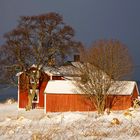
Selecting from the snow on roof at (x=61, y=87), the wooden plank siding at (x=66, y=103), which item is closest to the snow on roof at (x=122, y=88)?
the wooden plank siding at (x=66, y=103)

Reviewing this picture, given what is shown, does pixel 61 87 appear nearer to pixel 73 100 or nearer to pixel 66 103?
pixel 66 103

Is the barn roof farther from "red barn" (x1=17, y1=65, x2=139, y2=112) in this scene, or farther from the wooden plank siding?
the wooden plank siding

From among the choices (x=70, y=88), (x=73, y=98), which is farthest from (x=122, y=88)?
(x=70, y=88)

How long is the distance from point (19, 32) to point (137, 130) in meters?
37.1

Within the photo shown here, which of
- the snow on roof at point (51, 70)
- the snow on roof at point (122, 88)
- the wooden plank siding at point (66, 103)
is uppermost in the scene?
the snow on roof at point (51, 70)

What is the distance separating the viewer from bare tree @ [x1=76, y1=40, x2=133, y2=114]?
118 feet

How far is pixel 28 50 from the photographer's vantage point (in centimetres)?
4794

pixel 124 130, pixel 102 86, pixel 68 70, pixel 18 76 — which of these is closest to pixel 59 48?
pixel 68 70

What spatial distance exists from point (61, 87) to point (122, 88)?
6.87 metres

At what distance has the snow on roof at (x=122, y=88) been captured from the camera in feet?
128

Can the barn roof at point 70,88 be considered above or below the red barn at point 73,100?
above

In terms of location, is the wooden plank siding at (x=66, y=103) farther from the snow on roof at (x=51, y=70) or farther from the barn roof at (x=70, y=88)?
the snow on roof at (x=51, y=70)

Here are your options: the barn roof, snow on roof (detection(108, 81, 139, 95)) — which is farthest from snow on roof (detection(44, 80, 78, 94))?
snow on roof (detection(108, 81, 139, 95))

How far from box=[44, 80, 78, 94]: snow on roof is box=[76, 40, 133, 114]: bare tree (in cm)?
390
